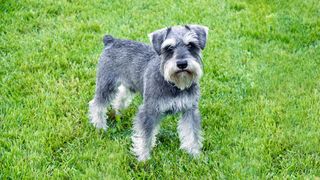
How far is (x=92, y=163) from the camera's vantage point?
22.3 ft

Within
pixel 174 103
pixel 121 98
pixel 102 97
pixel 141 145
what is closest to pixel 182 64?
pixel 174 103

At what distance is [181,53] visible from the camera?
20.3 ft

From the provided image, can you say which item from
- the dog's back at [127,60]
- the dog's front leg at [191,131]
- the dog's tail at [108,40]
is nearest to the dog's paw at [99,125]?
the dog's back at [127,60]

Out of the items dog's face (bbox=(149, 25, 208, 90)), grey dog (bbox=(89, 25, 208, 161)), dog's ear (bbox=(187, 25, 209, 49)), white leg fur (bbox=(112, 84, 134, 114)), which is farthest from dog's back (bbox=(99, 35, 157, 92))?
dog's ear (bbox=(187, 25, 209, 49))

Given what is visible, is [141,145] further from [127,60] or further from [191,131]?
[127,60]

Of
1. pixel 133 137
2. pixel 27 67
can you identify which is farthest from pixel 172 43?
pixel 27 67

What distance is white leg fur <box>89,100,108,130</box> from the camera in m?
7.62

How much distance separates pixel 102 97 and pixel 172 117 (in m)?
1.14

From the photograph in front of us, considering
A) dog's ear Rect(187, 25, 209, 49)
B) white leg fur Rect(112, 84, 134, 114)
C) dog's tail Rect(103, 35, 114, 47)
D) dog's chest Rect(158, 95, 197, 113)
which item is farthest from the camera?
white leg fur Rect(112, 84, 134, 114)

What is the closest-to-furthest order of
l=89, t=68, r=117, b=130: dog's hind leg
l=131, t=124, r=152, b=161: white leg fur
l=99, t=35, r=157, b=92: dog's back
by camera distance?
l=131, t=124, r=152, b=161: white leg fur, l=99, t=35, r=157, b=92: dog's back, l=89, t=68, r=117, b=130: dog's hind leg

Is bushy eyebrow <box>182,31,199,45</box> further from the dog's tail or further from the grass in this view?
the dog's tail

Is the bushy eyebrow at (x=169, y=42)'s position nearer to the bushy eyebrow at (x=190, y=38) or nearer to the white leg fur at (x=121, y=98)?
the bushy eyebrow at (x=190, y=38)

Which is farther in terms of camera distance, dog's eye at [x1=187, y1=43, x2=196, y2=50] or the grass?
the grass

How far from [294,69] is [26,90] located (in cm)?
462
